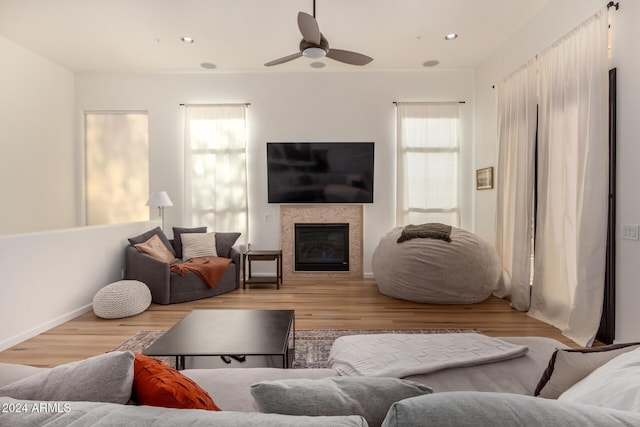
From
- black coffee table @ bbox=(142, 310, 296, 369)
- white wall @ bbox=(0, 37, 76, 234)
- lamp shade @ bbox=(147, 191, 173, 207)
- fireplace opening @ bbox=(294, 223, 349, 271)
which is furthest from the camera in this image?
fireplace opening @ bbox=(294, 223, 349, 271)

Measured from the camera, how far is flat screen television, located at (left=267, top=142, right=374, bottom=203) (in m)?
5.30

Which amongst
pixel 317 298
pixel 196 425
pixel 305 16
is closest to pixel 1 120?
pixel 305 16

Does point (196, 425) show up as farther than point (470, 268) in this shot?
No

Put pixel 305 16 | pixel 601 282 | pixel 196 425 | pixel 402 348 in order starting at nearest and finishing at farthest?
pixel 196 425, pixel 402 348, pixel 305 16, pixel 601 282

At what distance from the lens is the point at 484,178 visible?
4.89 meters

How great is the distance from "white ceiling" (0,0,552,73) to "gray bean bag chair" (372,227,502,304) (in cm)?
269

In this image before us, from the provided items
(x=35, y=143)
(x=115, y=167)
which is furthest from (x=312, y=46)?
(x=35, y=143)

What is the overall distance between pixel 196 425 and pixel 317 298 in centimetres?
364

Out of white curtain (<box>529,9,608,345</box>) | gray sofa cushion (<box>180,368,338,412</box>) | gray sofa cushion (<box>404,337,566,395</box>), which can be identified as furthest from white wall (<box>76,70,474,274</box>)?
gray sofa cushion (<box>180,368,338,412</box>)

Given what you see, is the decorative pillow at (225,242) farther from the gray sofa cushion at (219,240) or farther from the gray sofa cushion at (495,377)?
the gray sofa cushion at (495,377)

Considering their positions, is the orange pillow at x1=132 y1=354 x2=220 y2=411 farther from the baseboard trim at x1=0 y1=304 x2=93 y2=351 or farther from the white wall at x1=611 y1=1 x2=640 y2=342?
the white wall at x1=611 y1=1 x2=640 y2=342

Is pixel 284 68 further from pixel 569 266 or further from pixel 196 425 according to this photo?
pixel 196 425

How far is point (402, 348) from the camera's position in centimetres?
168

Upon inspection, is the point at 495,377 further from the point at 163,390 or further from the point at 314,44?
the point at 314,44
